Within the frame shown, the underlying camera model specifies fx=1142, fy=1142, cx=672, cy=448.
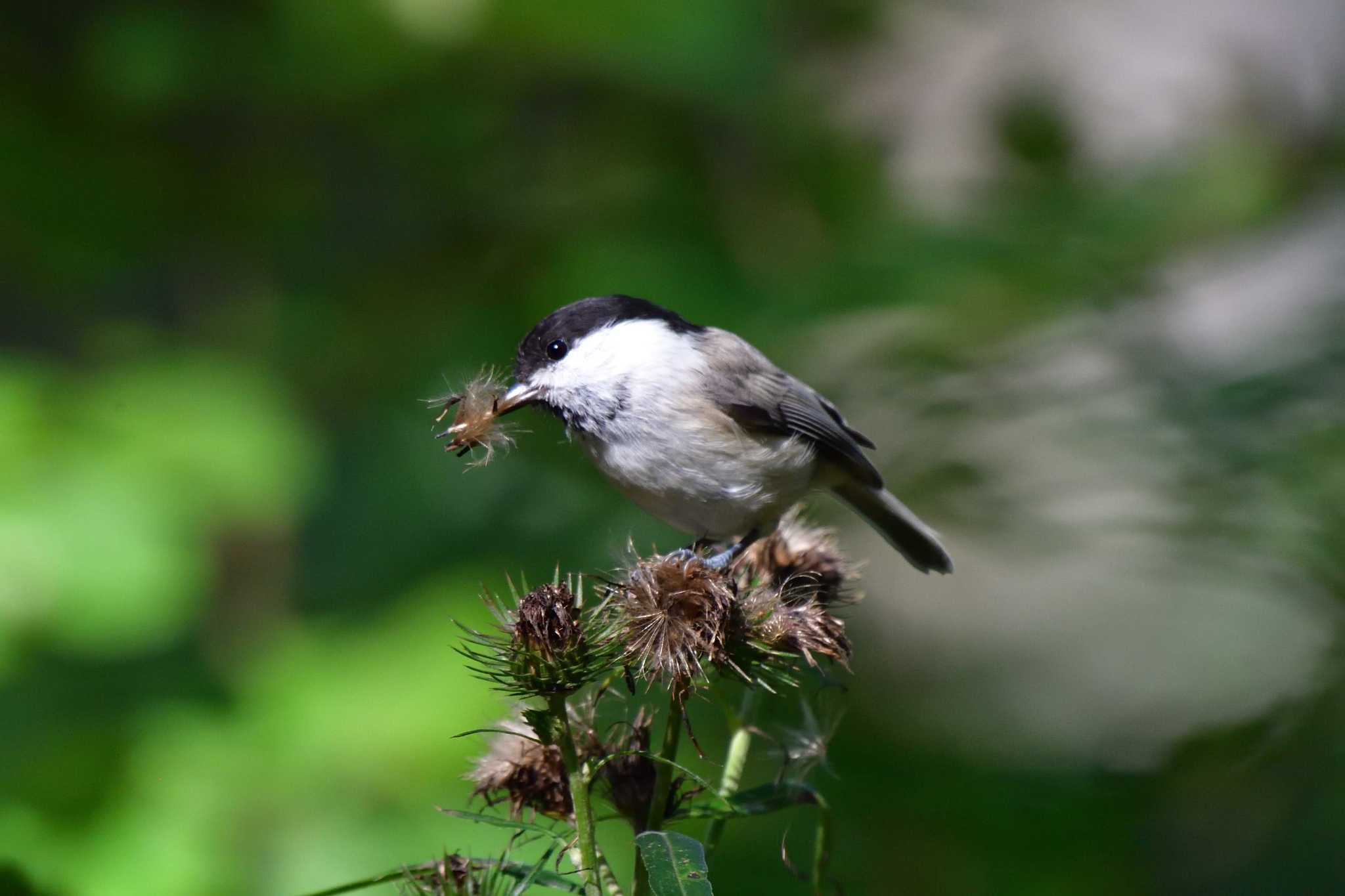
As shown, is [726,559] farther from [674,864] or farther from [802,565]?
[674,864]

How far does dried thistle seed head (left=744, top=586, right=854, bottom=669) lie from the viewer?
156 cm

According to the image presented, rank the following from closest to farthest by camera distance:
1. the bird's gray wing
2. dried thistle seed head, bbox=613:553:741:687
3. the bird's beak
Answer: dried thistle seed head, bbox=613:553:741:687
the bird's beak
the bird's gray wing

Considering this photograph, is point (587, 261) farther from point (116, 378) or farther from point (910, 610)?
point (910, 610)

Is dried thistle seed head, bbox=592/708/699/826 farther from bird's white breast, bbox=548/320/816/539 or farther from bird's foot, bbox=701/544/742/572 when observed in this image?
bird's white breast, bbox=548/320/816/539

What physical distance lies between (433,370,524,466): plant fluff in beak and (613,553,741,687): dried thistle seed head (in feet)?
1.50

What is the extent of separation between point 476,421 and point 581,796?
2.85 ft

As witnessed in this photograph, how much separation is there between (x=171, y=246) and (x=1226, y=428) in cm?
336

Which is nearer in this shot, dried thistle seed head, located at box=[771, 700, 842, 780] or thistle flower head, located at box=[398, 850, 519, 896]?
thistle flower head, located at box=[398, 850, 519, 896]

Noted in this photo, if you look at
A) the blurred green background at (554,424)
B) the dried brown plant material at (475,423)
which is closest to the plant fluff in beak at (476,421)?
the dried brown plant material at (475,423)

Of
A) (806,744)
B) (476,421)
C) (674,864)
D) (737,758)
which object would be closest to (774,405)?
(476,421)

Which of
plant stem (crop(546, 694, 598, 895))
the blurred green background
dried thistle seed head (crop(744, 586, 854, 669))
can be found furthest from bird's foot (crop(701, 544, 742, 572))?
the blurred green background

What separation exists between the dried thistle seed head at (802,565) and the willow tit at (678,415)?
0.12 metres

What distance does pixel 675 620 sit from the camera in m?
1.50

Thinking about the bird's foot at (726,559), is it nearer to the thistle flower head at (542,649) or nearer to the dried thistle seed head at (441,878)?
the thistle flower head at (542,649)
